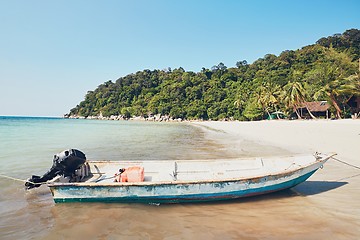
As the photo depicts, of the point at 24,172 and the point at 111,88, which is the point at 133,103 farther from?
the point at 24,172

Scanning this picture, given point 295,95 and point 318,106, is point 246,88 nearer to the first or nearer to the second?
point 295,95

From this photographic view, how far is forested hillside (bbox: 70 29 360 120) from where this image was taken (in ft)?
159

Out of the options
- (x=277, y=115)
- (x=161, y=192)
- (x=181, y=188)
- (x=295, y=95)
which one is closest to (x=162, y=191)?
(x=161, y=192)

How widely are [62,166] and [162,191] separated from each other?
117 inches

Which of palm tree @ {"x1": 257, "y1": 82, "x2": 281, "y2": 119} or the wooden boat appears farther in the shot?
palm tree @ {"x1": 257, "y1": 82, "x2": 281, "y2": 119}

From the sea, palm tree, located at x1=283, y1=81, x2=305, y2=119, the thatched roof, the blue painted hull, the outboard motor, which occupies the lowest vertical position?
the sea

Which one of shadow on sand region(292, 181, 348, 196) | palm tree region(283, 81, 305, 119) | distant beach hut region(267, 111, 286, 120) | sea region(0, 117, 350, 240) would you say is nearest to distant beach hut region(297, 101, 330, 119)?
palm tree region(283, 81, 305, 119)

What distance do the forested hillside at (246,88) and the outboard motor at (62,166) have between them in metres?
38.9

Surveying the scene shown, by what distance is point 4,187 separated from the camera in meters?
8.77

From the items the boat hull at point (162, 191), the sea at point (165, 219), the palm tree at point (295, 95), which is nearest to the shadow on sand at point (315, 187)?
the sea at point (165, 219)

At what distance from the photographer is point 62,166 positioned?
7.20 meters

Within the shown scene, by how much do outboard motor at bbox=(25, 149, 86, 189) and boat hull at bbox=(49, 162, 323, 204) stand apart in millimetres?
785

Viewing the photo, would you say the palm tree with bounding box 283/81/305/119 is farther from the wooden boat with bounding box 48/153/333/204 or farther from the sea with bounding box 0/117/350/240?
the sea with bounding box 0/117/350/240

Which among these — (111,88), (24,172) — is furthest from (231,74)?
(24,172)
